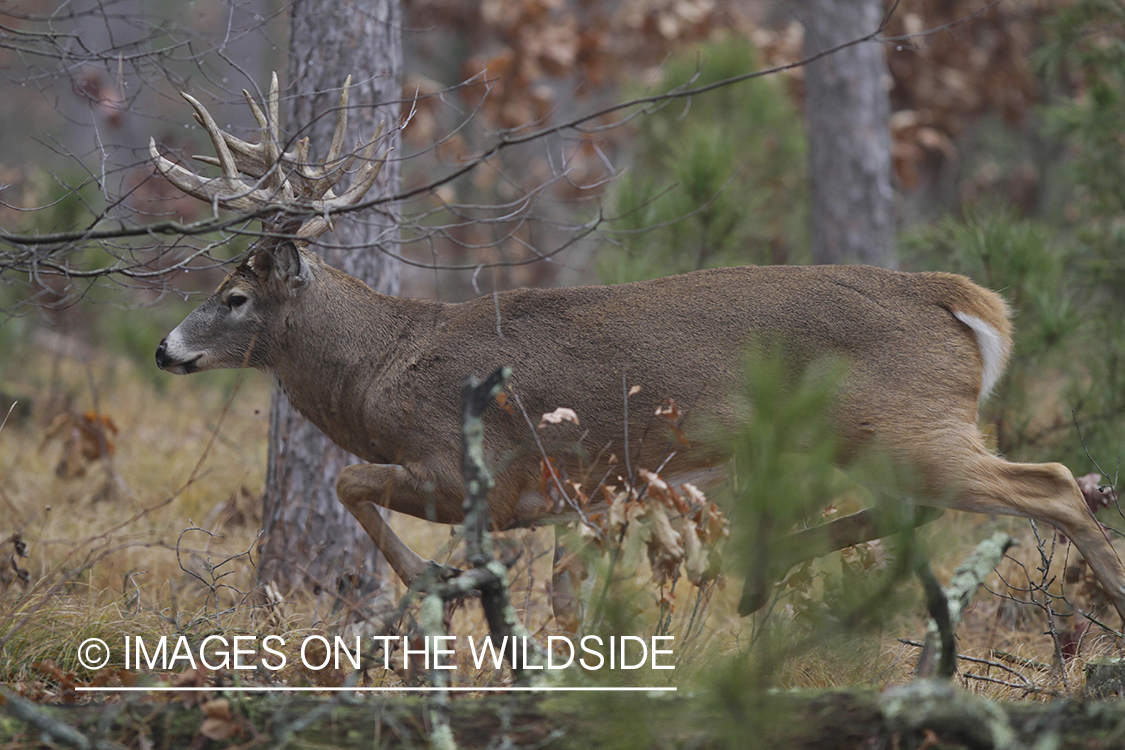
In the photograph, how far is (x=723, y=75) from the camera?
31.6ft

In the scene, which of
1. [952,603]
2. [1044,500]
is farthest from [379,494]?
[1044,500]

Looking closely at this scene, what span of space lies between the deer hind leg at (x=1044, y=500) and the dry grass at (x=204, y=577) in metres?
0.43

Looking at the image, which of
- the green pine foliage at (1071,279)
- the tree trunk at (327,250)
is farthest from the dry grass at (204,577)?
the green pine foliage at (1071,279)

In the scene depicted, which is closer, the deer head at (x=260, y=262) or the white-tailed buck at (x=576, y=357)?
the white-tailed buck at (x=576, y=357)

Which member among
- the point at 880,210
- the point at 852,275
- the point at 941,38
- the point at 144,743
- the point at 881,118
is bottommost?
the point at 144,743

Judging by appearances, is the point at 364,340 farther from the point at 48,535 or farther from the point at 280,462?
the point at 48,535

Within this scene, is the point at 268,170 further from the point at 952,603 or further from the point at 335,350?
the point at 952,603

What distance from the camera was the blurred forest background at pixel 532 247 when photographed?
13.2 ft

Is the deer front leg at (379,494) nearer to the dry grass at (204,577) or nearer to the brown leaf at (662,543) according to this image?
the dry grass at (204,577)

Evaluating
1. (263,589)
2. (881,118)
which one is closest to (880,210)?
(881,118)

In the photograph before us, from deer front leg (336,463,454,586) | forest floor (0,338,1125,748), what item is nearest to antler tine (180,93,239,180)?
forest floor (0,338,1125,748)

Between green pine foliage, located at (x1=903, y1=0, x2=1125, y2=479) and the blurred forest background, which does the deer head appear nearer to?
the blurred forest background

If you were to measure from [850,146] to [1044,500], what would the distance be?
16.9 feet

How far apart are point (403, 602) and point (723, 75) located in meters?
7.87
